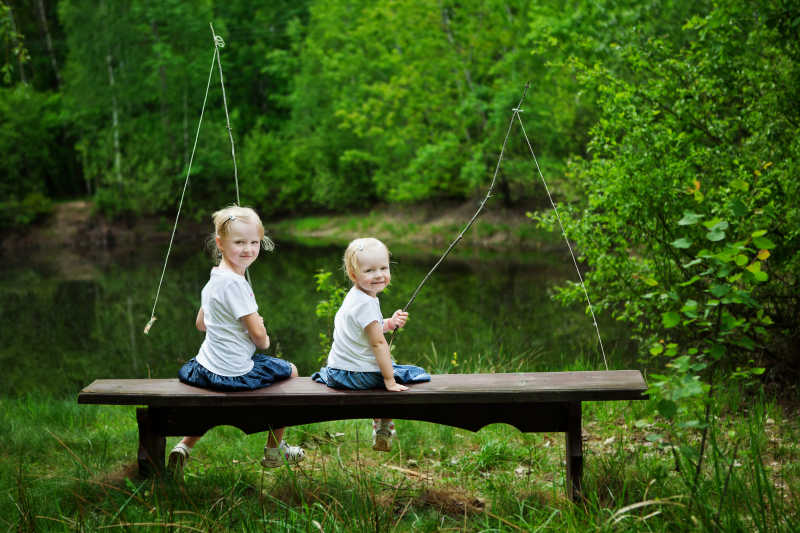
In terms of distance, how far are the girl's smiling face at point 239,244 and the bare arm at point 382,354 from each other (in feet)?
2.19

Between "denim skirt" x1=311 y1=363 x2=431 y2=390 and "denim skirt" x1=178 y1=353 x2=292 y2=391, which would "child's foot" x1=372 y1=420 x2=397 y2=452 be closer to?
"denim skirt" x1=311 y1=363 x2=431 y2=390

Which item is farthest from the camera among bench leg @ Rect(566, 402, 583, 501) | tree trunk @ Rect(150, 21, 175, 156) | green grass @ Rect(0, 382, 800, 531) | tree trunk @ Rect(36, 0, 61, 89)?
tree trunk @ Rect(36, 0, 61, 89)

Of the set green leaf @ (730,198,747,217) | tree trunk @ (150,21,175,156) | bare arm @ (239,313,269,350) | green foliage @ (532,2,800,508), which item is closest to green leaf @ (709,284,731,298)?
green leaf @ (730,198,747,217)

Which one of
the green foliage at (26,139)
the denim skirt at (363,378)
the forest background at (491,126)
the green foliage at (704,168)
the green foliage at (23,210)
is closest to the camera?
the denim skirt at (363,378)

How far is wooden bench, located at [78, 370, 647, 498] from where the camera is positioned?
10.2 ft

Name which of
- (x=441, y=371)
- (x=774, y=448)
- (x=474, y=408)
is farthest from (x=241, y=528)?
(x=441, y=371)

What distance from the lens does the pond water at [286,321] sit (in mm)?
8211

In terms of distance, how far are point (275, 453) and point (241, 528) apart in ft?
2.00

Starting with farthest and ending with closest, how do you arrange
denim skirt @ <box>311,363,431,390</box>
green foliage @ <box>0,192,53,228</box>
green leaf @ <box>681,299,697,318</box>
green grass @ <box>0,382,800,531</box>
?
green foliage @ <box>0,192,53,228</box> < denim skirt @ <box>311,363,431,390</box> < green grass @ <box>0,382,800,531</box> < green leaf @ <box>681,299,697,318</box>

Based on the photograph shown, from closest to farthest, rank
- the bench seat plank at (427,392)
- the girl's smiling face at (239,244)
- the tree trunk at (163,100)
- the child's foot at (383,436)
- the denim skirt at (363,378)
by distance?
the bench seat plank at (427,392) < the denim skirt at (363,378) < the girl's smiling face at (239,244) < the child's foot at (383,436) < the tree trunk at (163,100)

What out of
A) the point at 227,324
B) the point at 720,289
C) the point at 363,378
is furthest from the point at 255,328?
the point at 720,289

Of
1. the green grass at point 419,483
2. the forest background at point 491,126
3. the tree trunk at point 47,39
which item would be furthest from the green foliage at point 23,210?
the green grass at point 419,483

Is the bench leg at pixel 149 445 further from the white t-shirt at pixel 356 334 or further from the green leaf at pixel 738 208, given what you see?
the green leaf at pixel 738 208

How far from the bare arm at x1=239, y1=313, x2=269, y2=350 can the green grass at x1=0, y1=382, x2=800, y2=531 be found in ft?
2.05
